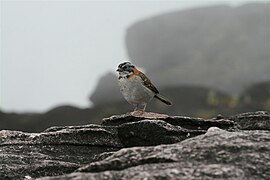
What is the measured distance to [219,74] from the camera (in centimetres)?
7675

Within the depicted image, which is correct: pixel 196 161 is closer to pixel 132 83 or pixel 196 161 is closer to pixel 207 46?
pixel 132 83

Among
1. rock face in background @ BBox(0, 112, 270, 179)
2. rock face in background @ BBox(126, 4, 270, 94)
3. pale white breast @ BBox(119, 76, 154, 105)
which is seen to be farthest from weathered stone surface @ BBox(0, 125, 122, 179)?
rock face in background @ BBox(126, 4, 270, 94)

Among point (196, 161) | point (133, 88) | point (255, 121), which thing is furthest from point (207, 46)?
point (196, 161)

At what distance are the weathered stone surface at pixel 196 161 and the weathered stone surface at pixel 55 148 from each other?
10.2ft

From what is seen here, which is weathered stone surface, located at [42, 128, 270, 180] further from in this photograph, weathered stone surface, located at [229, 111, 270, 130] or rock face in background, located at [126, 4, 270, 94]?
rock face in background, located at [126, 4, 270, 94]

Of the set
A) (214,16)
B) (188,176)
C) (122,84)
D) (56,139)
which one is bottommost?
(188,176)

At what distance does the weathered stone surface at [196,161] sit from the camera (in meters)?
7.48

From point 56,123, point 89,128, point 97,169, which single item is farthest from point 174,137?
point 56,123

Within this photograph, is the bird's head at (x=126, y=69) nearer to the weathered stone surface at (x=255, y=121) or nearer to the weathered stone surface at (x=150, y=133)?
the weathered stone surface at (x=255, y=121)

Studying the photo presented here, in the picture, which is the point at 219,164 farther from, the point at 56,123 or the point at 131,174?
the point at 56,123

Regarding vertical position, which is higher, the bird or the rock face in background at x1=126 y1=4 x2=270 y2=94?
the rock face in background at x1=126 y1=4 x2=270 y2=94

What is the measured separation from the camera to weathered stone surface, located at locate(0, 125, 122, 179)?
1122 centimetres

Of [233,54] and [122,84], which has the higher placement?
[233,54]

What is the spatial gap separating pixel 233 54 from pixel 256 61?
5028 millimetres
